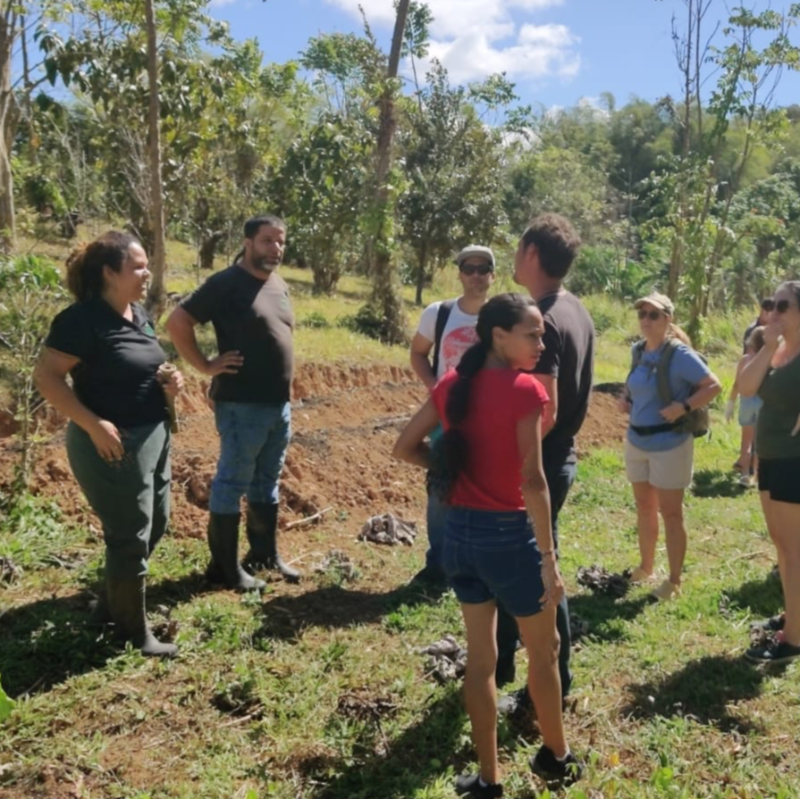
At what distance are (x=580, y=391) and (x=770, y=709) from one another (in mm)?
1754

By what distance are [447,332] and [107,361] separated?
1868 millimetres

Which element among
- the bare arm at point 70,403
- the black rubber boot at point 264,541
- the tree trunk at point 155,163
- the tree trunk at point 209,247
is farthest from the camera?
the tree trunk at point 209,247

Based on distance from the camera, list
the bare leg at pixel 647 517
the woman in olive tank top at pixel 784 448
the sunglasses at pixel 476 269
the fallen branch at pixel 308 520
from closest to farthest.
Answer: the woman in olive tank top at pixel 784 448, the sunglasses at pixel 476 269, the bare leg at pixel 647 517, the fallen branch at pixel 308 520

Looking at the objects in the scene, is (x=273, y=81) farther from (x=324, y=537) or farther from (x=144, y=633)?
(x=144, y=633)

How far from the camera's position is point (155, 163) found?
8.45m

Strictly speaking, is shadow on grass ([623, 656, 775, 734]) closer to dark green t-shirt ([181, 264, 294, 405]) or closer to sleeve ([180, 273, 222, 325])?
dark green t-shirt ([181, 264, 294, 405])

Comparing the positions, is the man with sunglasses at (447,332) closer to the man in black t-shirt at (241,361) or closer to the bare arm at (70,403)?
the man in black t-shirt at (241,361)

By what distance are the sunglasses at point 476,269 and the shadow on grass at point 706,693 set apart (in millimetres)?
2243

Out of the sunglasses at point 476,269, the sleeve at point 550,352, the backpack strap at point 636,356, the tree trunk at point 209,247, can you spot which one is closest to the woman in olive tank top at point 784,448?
the backpack strap at point 636,356

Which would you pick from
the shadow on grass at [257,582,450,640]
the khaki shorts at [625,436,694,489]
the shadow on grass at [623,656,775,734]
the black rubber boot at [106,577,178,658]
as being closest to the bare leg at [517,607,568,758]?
the shadow on grass at [623,656,775,734]

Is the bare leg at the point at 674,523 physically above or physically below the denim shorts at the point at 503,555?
below

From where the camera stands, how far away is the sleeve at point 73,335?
3680 millimetres

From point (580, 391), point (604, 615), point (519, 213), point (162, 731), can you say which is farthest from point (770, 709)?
point (519, 213)

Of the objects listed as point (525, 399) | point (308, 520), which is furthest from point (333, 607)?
point (525, 399)
